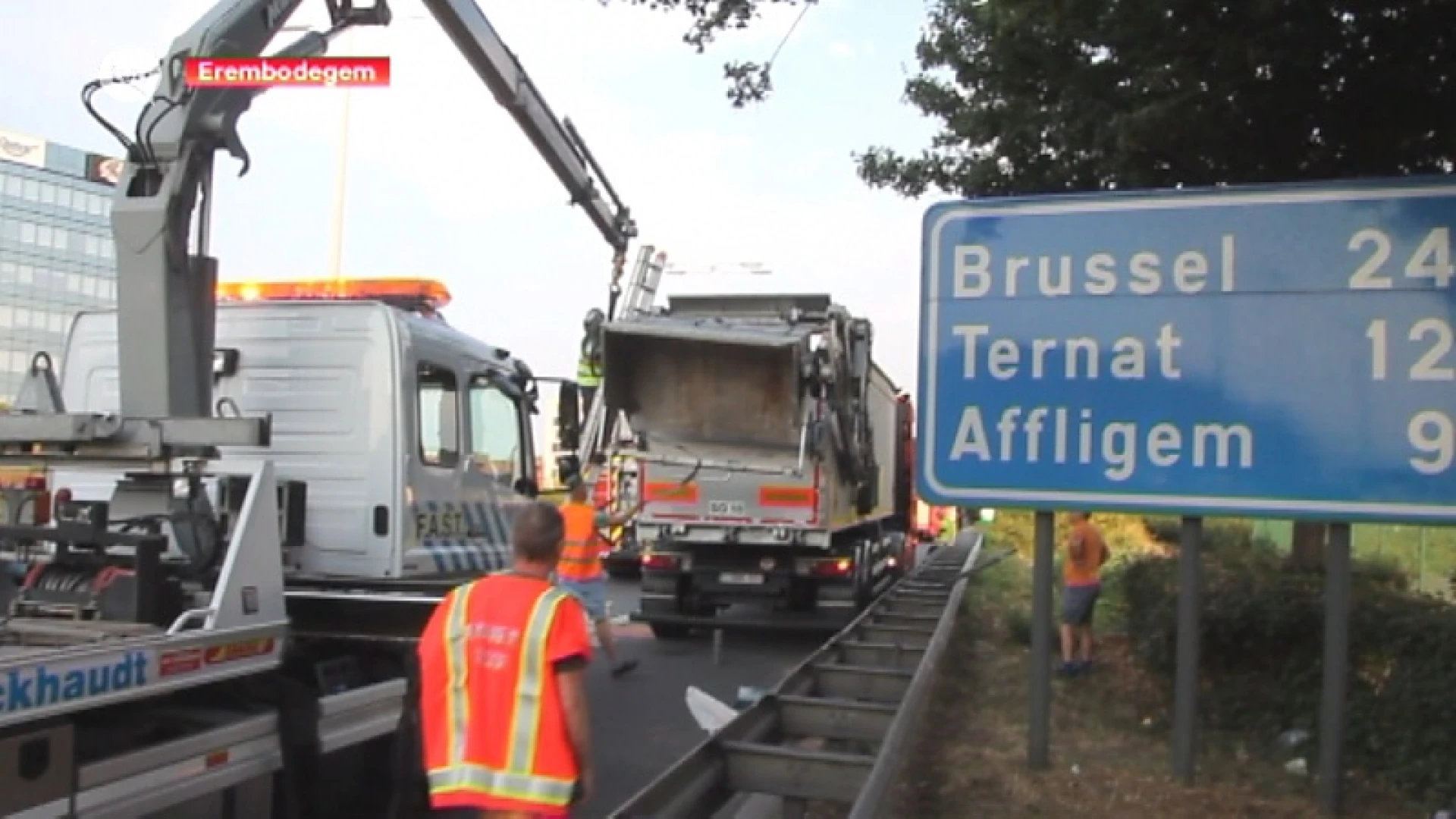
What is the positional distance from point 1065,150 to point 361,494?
5.29m

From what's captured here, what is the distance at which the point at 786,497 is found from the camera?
1316 cm

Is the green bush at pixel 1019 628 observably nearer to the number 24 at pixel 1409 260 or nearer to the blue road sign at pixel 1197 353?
the blue road sign at pixel 1197 353

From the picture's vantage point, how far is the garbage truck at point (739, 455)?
12.8 m

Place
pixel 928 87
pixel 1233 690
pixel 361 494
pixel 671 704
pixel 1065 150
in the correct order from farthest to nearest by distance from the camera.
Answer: pixel 928 87 → pixel 671 704 → pixel 1065 150 → pixel 1233 690 → pixel 361 494

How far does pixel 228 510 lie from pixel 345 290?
1997 mm

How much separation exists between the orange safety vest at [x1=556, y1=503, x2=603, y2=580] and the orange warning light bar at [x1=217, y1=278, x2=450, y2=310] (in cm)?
330

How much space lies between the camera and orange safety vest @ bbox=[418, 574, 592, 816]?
3613mm

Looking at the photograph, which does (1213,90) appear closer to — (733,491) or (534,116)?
(534,116)

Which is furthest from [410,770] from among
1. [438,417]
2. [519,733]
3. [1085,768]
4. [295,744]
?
[1085,768]

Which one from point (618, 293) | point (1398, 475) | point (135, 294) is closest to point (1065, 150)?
point (1398, 475)

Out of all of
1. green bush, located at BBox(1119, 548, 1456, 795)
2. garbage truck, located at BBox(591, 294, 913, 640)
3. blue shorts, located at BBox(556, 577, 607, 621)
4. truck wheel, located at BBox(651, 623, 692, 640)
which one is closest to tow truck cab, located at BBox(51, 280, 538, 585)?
blue shorts, located at BBox(556, 577, 607, 621)

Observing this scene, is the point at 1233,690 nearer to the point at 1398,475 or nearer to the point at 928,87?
the point at 1398,475

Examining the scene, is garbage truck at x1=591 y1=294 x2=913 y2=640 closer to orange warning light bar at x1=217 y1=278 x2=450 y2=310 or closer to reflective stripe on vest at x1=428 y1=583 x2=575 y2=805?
orange warning light bar at x1=217 y1=278 x2=450 y2=310

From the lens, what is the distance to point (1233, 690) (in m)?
7.63
